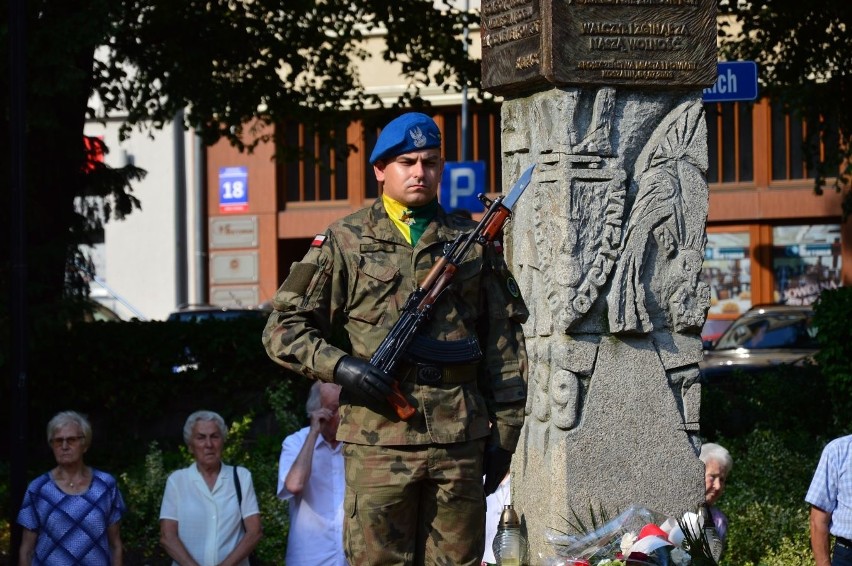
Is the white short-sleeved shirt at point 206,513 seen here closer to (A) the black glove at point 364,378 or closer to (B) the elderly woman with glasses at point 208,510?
(B) the elderly woman with glasses at point 208,510

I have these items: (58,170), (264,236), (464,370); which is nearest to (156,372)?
(58,170)

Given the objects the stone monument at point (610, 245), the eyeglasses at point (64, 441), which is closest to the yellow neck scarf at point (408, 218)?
the stone monument at point (610, 245)

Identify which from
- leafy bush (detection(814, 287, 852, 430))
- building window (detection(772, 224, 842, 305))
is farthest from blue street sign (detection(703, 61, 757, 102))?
building window (detection(772, 224, 842, 305))

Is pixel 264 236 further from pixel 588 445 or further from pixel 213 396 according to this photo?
pixel 588 445

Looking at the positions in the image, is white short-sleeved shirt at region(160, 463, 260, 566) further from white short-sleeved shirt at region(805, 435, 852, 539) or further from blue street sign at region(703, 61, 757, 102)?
blue street sign at region(703, 61, 757, 102)

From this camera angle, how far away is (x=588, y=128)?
7648 millimetres

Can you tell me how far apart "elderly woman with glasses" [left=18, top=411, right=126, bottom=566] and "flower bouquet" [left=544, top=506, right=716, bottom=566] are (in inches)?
87.8

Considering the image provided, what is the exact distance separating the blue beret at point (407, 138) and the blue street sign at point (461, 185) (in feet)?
32.5

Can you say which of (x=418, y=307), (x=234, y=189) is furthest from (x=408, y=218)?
(x=234, y=189)

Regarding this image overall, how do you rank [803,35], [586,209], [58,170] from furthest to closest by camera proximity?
[803,35] < [58,170] < [586,209]

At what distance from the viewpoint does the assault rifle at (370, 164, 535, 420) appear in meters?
5.32

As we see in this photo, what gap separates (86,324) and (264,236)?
19.0 m

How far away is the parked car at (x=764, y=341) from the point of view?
1812cm

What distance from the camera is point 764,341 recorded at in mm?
19000
